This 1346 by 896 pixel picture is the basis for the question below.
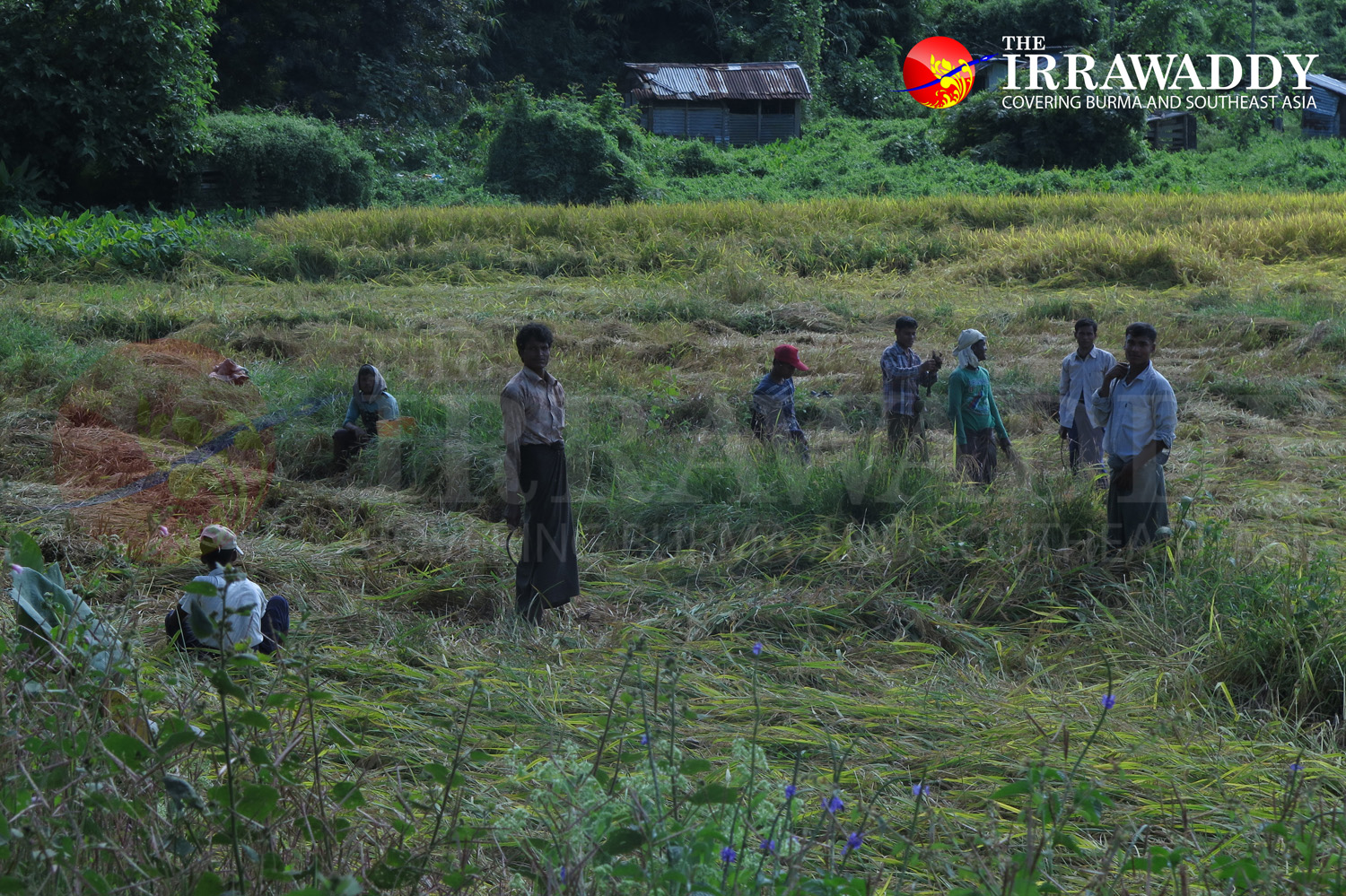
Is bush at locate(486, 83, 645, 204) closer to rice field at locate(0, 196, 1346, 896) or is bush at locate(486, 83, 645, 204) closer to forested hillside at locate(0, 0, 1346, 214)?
forested hillside at locate(0, 0, 1346, 214)

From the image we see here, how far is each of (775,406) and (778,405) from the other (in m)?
0.02

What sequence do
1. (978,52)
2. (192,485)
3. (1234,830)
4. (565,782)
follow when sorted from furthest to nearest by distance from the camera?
(978,52) → (192,485) → (1234,830) → (565,782)

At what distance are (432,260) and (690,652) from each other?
13177 millimetres

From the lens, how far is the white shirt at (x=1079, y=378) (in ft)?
21.8

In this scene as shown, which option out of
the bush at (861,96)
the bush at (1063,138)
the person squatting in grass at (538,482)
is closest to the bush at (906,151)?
the bush at (1063,138)

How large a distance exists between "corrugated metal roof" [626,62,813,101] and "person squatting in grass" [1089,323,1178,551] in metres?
28.0

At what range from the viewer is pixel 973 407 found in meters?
6.54

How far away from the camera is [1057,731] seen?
11.2 ft

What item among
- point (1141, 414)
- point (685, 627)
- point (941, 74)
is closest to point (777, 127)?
point (941, 74)

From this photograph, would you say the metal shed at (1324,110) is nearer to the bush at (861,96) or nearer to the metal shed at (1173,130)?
the metal shed at (1173,130)

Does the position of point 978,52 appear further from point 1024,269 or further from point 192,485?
point 192,485

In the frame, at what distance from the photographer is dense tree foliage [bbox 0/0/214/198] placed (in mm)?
18625

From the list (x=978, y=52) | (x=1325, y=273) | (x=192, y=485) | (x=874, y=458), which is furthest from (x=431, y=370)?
(x=978, y=52)

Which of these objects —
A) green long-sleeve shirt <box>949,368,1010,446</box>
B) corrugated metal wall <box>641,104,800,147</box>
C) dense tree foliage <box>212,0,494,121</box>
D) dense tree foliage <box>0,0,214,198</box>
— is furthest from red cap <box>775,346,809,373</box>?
corrugated metal wall <box>641,104,800,147</box>
